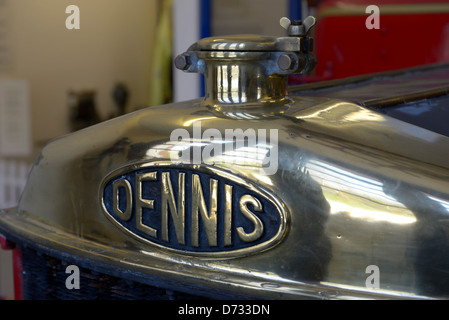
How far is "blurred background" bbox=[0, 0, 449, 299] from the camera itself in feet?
8.65

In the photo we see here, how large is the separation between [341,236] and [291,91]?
0.60m

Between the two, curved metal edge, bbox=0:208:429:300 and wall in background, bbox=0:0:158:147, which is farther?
wall in background, bbox=0:0:158:147

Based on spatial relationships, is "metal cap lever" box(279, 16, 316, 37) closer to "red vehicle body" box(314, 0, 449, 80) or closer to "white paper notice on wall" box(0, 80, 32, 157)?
"red vehicle body" box(314, 0, 449, 80)

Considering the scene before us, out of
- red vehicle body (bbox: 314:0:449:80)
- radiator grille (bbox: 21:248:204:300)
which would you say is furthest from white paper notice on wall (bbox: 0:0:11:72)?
radiator grille (bbox: 21:248:204:300)

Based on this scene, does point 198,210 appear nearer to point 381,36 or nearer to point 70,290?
point 70,290

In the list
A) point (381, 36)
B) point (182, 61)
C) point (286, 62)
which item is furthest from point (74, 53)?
point (286, 62)

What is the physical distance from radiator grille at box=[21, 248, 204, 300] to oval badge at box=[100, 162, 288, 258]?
0.07 meters

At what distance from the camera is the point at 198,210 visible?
806 millimetres

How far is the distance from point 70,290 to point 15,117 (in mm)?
2158

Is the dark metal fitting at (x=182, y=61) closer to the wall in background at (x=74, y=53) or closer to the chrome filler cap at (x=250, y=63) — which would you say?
the chrome filler cap at (x=250, y=63)

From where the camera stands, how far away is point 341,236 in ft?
2.45

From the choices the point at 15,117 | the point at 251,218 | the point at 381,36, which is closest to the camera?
the point at 251,218

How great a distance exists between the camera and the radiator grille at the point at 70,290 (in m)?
0.87

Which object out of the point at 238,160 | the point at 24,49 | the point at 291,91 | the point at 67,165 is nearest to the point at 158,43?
the point at 24,49
